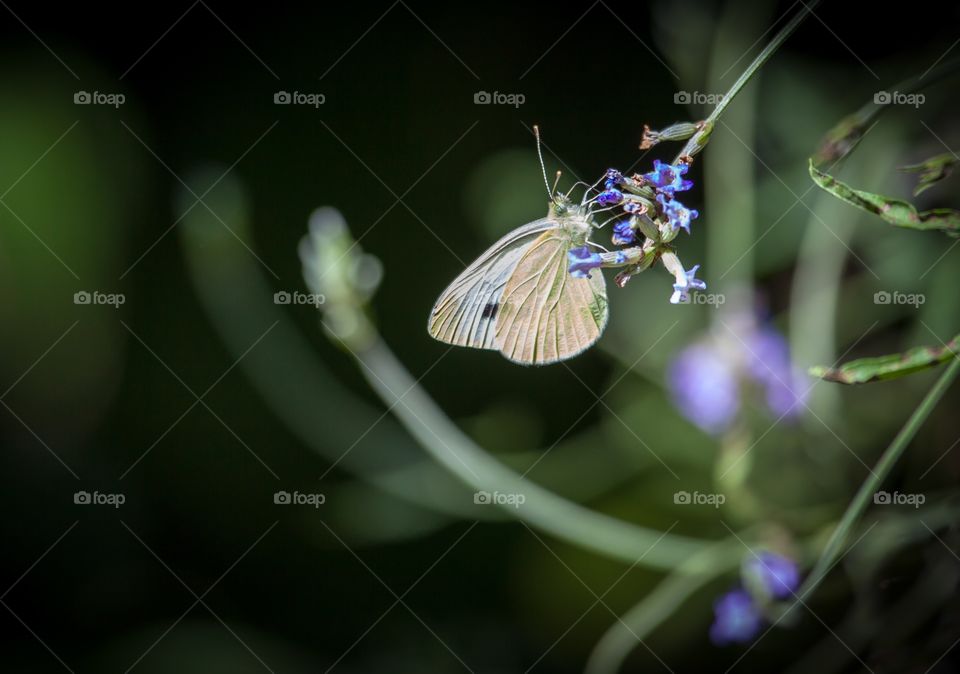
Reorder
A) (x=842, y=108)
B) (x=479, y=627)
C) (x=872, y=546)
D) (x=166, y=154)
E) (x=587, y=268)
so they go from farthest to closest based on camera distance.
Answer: (x=166, y=154) → (x=479, y=627) → (x=842, y=108) → (x=872, y=546) → (x=587, y=268)

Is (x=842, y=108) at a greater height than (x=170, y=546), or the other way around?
(x=842, y=108)

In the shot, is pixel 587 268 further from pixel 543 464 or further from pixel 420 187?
pixel 420 187

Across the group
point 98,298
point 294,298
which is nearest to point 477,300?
point 294,298

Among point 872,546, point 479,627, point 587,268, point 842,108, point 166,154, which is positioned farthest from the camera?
point 166,154

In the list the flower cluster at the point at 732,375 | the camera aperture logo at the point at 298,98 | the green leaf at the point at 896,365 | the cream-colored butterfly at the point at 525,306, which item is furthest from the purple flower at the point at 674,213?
the camera aperture logo at the point at 298,98

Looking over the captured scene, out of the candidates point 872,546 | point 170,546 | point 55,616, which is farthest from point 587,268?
point 55,616

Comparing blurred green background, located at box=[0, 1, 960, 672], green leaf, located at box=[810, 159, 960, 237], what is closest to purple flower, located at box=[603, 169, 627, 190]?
green leaf, located at box=[810, 159, 960, 237]
